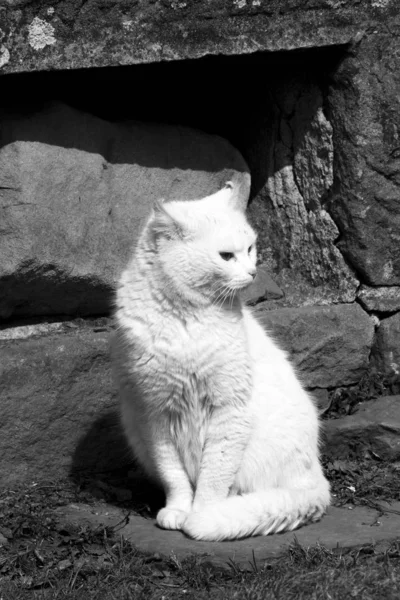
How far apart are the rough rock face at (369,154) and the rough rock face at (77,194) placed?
2.55ft

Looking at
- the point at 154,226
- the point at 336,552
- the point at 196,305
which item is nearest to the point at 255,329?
the point at 196,305

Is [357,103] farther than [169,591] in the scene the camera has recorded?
Yes

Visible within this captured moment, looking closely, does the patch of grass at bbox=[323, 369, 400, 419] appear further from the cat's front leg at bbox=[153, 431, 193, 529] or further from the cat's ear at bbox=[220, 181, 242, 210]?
the cat's ear at bbox=[220, 181, 242, 210]

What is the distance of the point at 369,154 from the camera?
17.0 feet

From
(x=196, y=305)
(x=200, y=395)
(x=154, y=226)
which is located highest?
(x=154, y=226)

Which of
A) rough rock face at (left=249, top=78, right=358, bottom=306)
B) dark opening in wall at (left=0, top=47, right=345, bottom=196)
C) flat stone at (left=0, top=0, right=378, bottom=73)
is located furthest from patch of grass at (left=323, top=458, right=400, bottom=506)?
flat stone at (left=0, top=0, right=378, bottom=73)

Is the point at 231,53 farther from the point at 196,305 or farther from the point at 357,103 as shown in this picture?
the point at 196,305

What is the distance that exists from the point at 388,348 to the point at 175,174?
1.53 metres

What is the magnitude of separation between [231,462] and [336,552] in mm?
580

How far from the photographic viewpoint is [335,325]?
5309 mm

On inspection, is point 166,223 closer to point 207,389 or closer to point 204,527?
point 207,389

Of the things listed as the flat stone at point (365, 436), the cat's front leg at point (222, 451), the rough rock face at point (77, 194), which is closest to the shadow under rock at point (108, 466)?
the cat's front leg at point (222, 451)

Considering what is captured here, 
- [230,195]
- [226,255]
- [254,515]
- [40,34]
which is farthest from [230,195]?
[254,515]

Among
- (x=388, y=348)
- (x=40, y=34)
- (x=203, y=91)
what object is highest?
(x=40, y=34)
